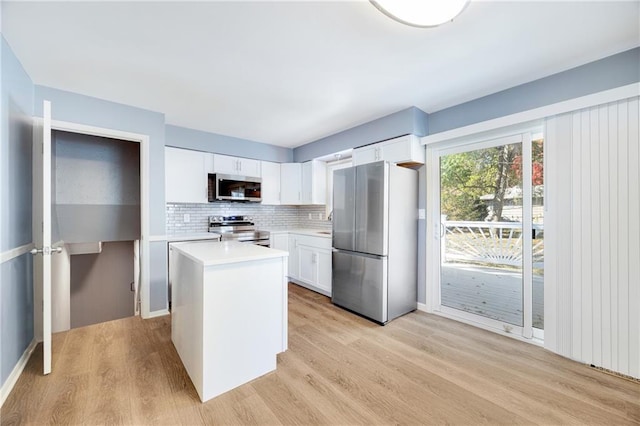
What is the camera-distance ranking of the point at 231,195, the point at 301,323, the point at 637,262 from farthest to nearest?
the point at 231,195
the point at 301,323
the point at 637,262

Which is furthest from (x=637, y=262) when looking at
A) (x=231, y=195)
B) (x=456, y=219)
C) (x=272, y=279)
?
(x=231, y=195)

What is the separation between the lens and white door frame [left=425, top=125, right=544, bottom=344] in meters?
2.50

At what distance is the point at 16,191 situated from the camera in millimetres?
2045

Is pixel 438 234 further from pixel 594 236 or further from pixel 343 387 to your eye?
pixel 343 387

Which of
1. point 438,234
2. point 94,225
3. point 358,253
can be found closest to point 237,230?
point 94,225

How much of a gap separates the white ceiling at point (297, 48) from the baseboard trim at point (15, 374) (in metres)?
2.36

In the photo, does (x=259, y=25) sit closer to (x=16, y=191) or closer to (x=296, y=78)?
(x=296, y=78)

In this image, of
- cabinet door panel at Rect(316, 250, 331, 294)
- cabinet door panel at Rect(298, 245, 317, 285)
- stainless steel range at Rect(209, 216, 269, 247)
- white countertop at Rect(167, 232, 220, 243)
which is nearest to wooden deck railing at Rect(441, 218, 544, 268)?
cabinet door panel at Rect(316, 250, 331, 294)

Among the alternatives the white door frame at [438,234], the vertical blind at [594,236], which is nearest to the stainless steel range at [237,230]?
the white door frame at [438,234]

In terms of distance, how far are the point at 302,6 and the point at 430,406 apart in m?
2.58

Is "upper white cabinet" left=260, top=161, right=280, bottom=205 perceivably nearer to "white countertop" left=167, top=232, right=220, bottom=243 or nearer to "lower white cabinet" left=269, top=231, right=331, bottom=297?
"lower white cabinet" left=269, top=231, right=331, bottom=297

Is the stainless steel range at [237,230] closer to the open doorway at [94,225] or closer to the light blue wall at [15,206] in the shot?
the open doorway at [94,225]

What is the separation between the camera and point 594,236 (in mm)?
2082

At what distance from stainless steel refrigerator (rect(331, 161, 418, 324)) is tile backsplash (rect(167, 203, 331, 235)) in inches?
63.0
